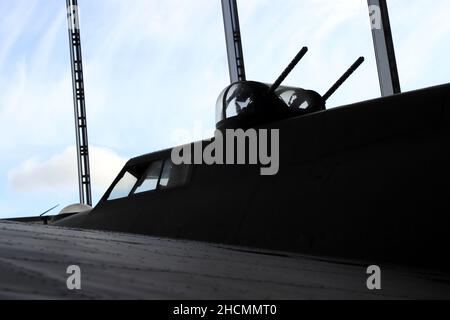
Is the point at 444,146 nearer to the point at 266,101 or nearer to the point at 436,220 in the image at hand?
the point at 436,220

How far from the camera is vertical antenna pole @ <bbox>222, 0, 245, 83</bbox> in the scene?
1388 centimetres

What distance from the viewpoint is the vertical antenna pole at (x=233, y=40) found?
13.9 metres

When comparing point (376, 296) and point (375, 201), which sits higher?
point (375, 201)

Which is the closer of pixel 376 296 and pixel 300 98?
pixel 376 296

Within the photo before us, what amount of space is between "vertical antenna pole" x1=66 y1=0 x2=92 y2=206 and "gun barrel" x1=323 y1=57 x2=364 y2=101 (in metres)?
11.4

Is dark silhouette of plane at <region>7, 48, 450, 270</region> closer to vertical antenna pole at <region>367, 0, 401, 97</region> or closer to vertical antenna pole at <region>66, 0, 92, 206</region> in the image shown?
vertical antenna pole at <region>367, 0, 401, 97</region>

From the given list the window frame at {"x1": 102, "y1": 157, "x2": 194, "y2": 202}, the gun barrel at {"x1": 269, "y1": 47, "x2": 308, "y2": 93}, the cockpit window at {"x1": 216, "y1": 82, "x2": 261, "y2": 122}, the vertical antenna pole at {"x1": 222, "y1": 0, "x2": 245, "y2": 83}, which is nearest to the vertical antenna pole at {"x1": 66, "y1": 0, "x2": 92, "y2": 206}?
the vertical antenna pole at {"x1": 222, "y1": 0, "x2": 245, "y2": 83}

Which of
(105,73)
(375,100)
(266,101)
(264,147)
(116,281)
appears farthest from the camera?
(105,73)

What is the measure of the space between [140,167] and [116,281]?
381cm

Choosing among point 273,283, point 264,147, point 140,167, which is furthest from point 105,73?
point 273,283

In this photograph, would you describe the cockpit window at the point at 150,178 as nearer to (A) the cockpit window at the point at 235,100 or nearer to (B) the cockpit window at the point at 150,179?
(B) the cockpit window at the point at 150,179

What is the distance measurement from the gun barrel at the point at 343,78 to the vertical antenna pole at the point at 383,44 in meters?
5.68

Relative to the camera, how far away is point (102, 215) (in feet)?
18.3

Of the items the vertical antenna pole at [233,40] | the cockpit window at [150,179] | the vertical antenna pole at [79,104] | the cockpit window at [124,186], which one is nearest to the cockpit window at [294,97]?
the cockpit window at [150,179]
